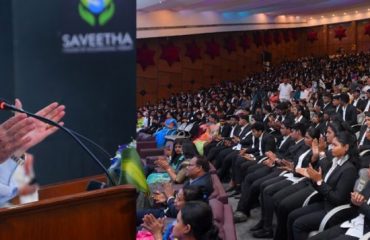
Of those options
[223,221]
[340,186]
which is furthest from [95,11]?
[340,186]

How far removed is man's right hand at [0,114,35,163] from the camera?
58.3 inches

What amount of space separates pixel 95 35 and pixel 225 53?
16.8 metres

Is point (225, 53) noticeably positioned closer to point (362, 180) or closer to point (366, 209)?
point (362, 180)

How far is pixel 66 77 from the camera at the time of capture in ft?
11.4

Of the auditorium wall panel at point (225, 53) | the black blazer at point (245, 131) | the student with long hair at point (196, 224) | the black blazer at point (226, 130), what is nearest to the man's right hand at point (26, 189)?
the student with long hair at point (196, 224)

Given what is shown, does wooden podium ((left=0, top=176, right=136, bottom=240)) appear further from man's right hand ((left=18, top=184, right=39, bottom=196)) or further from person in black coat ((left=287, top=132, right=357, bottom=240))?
person in black coat ((left=287, top=132, right=357, bottom=240))

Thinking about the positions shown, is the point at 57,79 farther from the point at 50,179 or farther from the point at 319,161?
the point at 319,161

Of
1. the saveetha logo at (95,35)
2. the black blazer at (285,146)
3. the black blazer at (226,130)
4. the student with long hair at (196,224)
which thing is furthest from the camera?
the black blazer at (226,130)

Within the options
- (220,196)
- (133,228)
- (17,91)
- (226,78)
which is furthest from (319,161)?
(226,78)

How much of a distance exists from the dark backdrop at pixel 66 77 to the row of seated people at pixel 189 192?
552 millimetres

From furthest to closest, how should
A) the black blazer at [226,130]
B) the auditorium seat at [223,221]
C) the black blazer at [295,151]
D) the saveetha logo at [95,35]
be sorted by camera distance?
the black blazer at [226,130] → the black blazer at [295,151] → the saveetha logo at [95,35] → the auditorium seat at [223,221]

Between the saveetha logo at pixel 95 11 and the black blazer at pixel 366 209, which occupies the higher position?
the saveetha logo at pixel 95 11

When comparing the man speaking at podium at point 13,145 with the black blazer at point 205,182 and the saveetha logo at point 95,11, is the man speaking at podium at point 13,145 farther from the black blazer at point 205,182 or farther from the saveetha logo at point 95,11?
the saveetha logo at point 95,11

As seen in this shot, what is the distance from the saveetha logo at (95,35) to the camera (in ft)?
11.4
